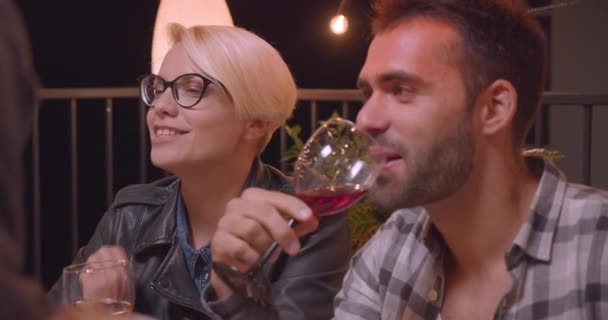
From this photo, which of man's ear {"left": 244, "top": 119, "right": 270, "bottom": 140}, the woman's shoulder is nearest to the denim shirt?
the woman's shoulder

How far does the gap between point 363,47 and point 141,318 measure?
6485 millimetres

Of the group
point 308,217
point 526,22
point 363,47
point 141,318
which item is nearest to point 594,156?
point 363,47

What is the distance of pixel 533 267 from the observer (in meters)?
1.46

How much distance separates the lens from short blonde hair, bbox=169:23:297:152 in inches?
75.4

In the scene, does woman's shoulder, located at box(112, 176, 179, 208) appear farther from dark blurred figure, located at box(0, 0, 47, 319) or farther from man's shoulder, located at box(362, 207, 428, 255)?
dark blurred figure, located at box(0, 0, 47, 319)

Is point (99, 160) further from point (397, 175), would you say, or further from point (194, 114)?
point (397, 175)

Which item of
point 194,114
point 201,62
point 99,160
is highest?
point 201,62

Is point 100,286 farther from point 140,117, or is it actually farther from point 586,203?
point 140,117

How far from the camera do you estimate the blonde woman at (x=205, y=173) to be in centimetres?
182

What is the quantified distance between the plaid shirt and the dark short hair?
0.54 feet

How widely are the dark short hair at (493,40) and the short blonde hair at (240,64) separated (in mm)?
378

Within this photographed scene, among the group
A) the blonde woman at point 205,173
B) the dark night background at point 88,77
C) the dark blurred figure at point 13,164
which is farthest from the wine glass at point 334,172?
the dark night background at point 88,77

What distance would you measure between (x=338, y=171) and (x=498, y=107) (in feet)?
1.40

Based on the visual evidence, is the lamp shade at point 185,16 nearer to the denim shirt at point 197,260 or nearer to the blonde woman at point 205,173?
the blonde woman at point 205,173
